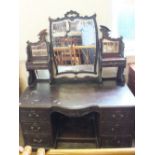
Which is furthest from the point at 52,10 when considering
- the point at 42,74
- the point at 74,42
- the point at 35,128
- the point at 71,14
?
the point at 35,128

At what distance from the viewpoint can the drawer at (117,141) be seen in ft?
7.30

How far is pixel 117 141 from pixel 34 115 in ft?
2.64

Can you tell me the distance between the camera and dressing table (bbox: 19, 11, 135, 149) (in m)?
2.14

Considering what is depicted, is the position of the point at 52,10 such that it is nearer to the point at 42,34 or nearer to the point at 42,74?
the point at 42,34

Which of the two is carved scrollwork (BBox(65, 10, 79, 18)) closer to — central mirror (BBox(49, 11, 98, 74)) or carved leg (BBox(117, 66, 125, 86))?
central mirror (BBox(49, 11, 98, 74))

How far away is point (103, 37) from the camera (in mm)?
2473

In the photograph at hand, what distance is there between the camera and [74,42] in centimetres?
251

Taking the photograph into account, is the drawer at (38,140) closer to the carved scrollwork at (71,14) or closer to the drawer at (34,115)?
the drawer at (34,115)
